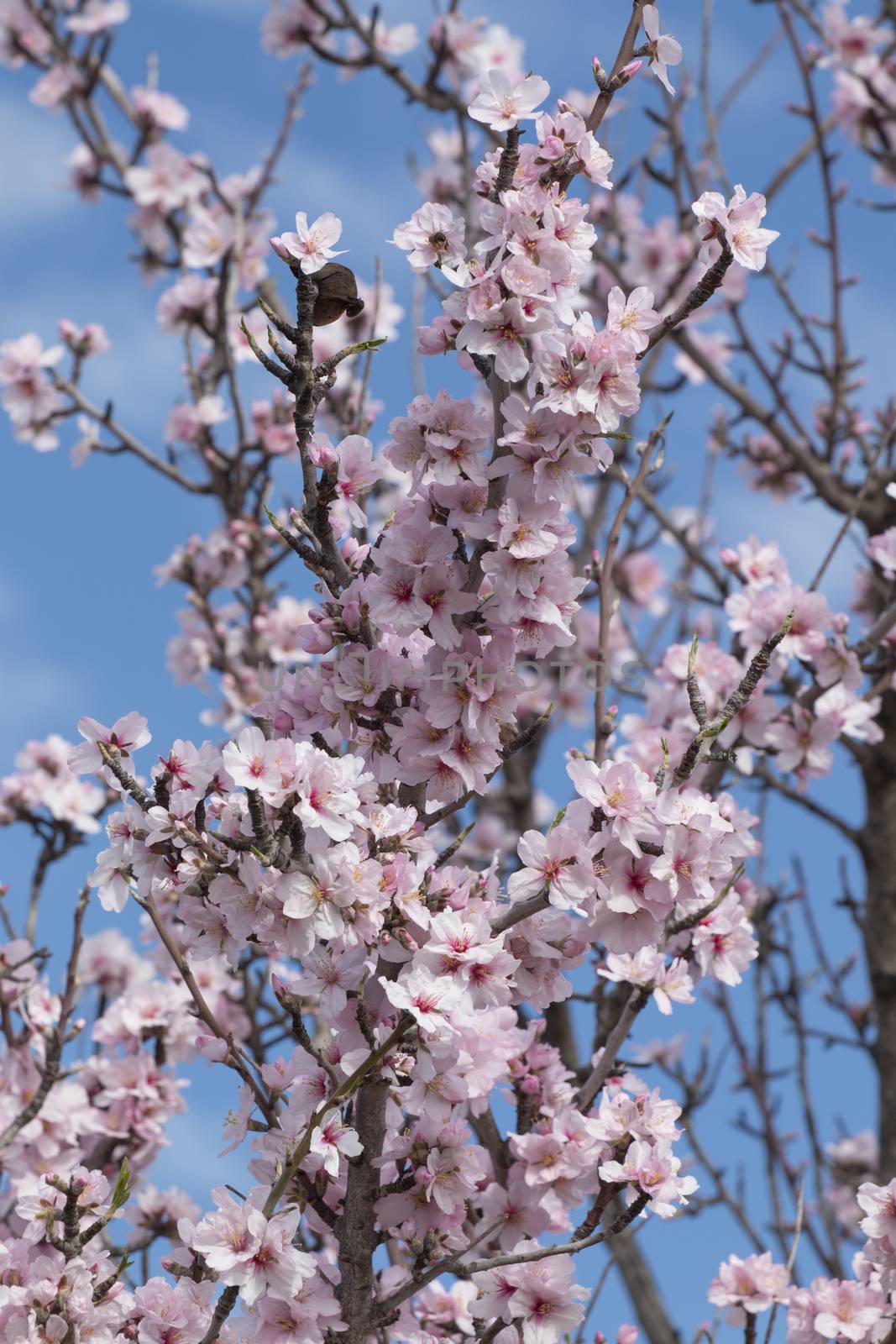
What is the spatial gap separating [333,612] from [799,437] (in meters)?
4.17

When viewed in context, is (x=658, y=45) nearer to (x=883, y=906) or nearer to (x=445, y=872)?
(x=445, y=872)

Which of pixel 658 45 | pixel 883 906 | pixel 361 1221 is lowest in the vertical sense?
pixel 361 1221

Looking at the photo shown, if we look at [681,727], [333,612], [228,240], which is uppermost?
[228,240]

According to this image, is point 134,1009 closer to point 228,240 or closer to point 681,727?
point 681,727

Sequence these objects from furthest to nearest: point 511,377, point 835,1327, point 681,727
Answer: point 681,727 → point 835,1327 → point 511,377

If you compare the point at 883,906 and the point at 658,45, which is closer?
the point at 658,45

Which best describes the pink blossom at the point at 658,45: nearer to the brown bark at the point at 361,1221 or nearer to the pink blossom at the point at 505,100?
the pink blossom at the point at 505,100

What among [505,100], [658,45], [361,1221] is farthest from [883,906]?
[505,100]

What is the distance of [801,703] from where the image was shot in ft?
12.1

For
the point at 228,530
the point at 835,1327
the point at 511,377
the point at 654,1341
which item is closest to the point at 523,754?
the point at 228,530

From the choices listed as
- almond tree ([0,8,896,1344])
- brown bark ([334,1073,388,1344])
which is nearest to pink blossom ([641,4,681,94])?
almond tree ([0,8,896,1344])

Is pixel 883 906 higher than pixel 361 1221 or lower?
higher

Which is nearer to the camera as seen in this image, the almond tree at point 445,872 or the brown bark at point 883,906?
the almond tree at point 445,872

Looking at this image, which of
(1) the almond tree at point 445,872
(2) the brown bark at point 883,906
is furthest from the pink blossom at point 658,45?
(2) the brown bark at point 883,906
